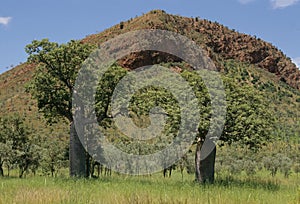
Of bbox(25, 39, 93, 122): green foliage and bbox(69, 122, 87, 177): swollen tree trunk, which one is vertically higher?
bbox(25, 39, 93, 122): green foliage

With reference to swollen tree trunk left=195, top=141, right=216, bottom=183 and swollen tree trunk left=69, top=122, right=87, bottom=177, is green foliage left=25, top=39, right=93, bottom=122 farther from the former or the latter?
swollen tree trunk left=195, top=141, right=216, bottom=183

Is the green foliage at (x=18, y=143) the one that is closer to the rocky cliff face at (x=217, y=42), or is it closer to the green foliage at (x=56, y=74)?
the green foliage at (x=56, y=74)

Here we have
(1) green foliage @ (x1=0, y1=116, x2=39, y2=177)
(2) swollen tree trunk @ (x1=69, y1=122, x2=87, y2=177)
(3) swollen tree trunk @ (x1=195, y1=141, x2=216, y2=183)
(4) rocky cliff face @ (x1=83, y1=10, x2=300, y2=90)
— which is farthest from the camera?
(4) rocky cliff face @ (x1=83, y1=10, x2=300, y2=90)

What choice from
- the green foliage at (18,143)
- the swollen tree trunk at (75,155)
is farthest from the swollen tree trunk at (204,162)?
the green foliage at (18,143)

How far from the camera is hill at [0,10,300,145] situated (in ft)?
211

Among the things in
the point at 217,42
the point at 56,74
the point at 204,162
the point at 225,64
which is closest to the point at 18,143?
the point at 56,74

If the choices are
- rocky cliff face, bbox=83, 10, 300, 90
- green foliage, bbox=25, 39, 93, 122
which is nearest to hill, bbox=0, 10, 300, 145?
rocky cliff face, bbox=83, 10, 300, 90

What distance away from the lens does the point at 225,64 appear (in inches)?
3511

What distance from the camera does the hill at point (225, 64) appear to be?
64.3 meters

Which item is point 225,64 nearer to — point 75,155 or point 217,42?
point 217,42

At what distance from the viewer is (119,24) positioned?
84.8 meters

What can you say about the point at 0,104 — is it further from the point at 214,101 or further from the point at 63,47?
the point at 214,101

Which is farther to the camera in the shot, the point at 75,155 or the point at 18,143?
the point at 18,143

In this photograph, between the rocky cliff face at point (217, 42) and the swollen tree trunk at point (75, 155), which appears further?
the rocky cliff face at point (217, 42)
